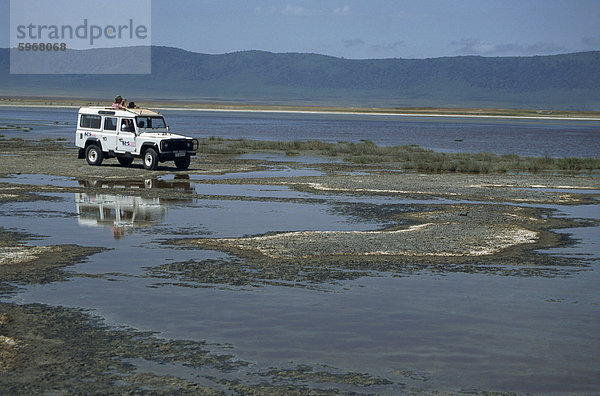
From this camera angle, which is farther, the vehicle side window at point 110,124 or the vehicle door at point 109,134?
the vehicle side window at point 110,124

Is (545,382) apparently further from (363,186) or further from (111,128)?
(111,128)

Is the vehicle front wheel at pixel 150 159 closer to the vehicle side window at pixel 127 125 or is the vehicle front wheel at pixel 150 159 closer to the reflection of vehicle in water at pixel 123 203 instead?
the vehicle side window at pixel 127 125

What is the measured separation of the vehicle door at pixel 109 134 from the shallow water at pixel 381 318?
17.8 metres

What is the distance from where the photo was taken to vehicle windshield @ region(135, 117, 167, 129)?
109 feet

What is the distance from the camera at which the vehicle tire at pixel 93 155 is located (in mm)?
34156

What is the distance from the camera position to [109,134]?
33625 mm

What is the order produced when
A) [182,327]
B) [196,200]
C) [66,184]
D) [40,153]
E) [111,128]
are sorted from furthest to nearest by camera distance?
[40,153], [111,128], [66,184], [196,200], [182,327]

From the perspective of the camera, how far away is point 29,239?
1570 centimetres

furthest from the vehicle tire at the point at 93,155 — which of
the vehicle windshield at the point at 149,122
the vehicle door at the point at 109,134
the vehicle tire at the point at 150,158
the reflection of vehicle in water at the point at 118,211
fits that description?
the reflection of vehicle in water at the point at 118,211

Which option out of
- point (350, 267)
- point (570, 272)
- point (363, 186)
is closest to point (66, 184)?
point (363, 186)

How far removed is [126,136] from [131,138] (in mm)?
307

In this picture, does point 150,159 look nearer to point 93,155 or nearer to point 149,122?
point 149,122

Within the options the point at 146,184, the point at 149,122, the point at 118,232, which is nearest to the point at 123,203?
the point at 118,232

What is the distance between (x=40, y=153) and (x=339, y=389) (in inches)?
1506
